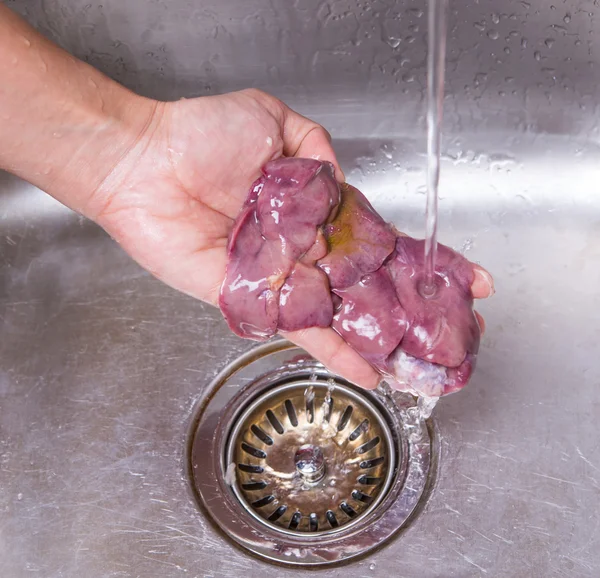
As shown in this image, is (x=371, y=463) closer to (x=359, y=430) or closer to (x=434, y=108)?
(x=359, y=430)

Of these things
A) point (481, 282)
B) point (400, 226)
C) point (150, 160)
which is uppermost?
point (150, 160)

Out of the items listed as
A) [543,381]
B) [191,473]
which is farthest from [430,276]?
[191,473]

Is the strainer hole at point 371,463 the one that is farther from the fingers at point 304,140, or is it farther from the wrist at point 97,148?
the wrist at point 97,148

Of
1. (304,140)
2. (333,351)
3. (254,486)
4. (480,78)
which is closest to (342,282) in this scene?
(333,351)

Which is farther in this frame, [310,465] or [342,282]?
[310,465]

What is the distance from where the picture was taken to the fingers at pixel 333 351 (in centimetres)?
88

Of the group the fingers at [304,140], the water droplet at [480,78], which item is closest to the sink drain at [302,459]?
the fingers at [304,140]

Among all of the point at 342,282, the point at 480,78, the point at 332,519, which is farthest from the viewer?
the point at 480,78

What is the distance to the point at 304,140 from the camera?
0.98 meters

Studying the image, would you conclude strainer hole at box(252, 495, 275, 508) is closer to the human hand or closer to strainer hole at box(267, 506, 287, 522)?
strainer hole at box(267, 506, 287, 522)

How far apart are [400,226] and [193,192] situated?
43 centimetres

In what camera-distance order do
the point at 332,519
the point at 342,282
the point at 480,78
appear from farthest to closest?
the point at 480,78, the point at 332,519, the point at 342,282

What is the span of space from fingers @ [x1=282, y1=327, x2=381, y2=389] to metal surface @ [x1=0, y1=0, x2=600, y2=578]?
190 mm

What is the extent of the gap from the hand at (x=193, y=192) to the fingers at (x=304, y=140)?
0.9 inches
